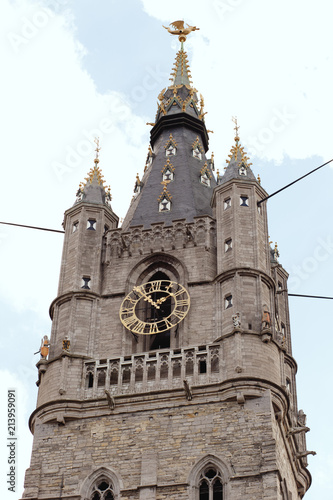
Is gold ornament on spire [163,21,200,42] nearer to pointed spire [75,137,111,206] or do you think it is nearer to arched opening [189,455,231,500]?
pointed spire [75,137,111,206]

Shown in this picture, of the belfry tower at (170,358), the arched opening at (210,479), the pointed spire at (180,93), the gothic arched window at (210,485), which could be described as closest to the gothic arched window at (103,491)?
the belfry tower at (170,358)

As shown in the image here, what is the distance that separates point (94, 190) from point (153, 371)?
1093cm

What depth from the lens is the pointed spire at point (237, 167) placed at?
47250 mm

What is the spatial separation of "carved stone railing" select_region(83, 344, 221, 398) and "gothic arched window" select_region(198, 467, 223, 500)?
3707 millimetres

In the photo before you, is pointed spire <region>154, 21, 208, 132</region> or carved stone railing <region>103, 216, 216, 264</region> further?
pointed spire <region>154, 21, 208, 132</region>

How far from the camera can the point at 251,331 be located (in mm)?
41125

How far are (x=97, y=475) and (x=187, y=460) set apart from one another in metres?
3.20

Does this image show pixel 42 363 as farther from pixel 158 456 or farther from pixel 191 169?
pixel 191 169

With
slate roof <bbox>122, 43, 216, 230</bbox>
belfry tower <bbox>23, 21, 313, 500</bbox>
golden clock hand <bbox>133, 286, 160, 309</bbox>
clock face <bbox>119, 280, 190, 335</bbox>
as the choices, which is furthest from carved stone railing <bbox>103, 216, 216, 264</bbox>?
golden clock hand <bbox>133, 286, 160, 309</bbox>

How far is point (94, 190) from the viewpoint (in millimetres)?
49156

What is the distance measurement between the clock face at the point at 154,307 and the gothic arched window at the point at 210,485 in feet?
22.8

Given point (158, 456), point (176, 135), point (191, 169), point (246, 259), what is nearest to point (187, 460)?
point (158, 456)

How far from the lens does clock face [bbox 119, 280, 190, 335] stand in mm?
43406

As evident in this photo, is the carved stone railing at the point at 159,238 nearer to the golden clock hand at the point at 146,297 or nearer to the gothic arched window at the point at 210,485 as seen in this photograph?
the golden clock hand at the point at 146,297
